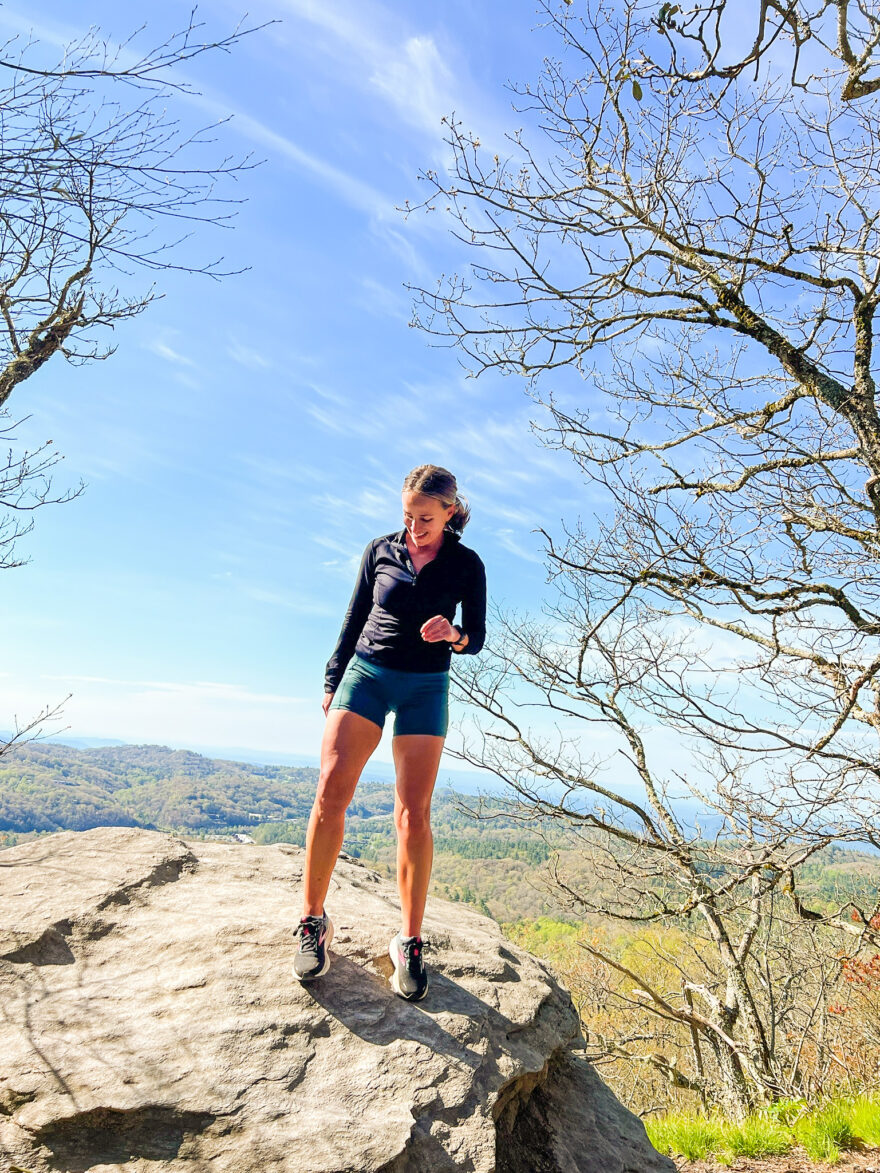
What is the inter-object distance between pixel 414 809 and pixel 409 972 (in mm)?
758

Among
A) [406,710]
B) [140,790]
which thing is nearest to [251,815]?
[140,790]

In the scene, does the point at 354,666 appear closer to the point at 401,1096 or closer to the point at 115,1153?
the point at 401,1096

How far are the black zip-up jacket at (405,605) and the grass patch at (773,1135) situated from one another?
3925mm

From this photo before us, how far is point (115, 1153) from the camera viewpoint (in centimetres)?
240

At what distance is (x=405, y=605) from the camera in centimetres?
316

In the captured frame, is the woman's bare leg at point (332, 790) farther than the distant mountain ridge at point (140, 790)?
No

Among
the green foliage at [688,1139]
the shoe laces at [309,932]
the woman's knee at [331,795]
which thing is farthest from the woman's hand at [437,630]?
the green foliage at [688,1139]

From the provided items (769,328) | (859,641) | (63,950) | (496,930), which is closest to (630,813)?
(859,641)

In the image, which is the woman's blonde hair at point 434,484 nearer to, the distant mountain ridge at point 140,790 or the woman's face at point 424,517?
the woman's face at point 424,517

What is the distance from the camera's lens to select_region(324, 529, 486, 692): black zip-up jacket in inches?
123

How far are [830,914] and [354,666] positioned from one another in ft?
23.5

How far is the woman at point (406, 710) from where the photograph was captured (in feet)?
9.97

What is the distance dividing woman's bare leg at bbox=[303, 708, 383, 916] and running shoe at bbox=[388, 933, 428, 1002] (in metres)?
0.43

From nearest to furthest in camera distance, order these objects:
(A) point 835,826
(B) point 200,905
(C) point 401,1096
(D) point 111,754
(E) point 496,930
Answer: (C) point 401,1096 < (B) point 200,905 < (E) point 496,930 < (A) point 835,826 < (D) point 111,754
